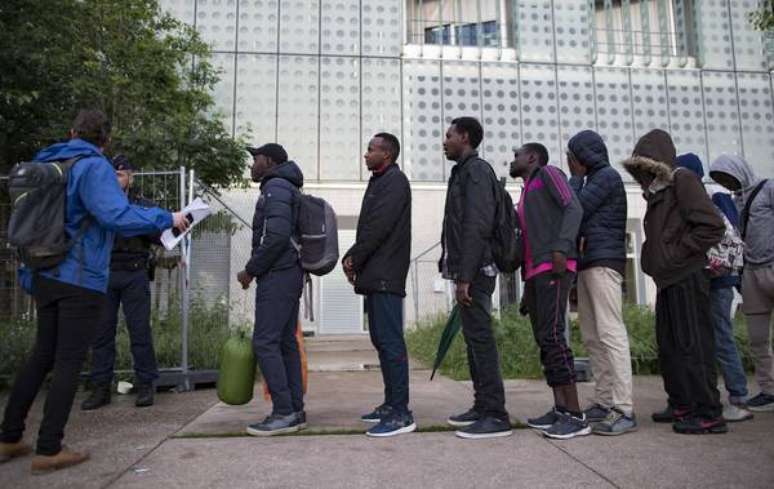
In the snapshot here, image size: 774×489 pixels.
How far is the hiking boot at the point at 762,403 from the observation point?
13.5 feet

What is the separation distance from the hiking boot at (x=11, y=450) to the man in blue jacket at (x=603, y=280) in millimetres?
3117

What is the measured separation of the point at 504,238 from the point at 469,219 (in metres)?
0.27

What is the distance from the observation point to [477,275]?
349cm

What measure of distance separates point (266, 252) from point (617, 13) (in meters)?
15.1

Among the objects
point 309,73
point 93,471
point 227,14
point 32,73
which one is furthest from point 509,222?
point 227,14

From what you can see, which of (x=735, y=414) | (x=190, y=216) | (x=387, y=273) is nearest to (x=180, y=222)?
(x=190, y=216)

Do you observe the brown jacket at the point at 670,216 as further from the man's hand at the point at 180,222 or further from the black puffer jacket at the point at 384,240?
the man's hand at the point at 180,222

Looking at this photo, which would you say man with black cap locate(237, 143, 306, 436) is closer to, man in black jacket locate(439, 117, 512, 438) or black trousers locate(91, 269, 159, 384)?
man in black jacket locate(439, 117, 512, 438)

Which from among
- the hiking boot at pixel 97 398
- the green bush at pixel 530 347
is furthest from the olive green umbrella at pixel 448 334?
the hiking boot at pixel 97 398

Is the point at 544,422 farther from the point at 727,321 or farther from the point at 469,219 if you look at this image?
the point at 727,321

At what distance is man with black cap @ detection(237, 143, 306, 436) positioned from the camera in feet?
11.7

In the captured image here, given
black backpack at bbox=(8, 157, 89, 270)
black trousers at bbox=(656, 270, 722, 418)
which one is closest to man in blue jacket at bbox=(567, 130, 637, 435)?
black trousers at bbox=(656, 270, 722, 418)

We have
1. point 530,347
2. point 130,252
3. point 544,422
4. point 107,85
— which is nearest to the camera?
point 544,422

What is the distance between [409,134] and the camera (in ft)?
46.1
